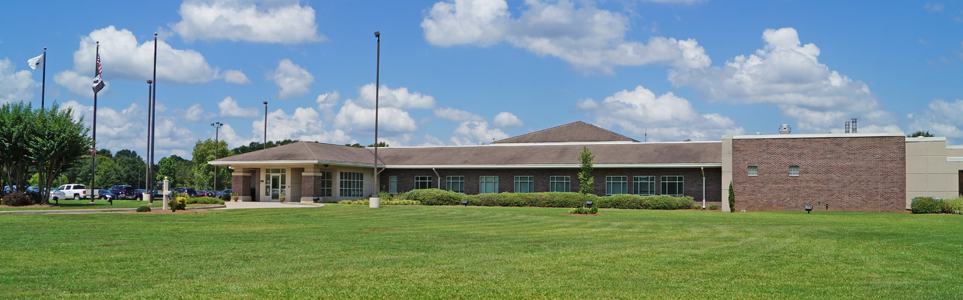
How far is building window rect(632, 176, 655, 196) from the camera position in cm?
3791

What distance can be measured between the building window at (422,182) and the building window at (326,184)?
5.50 meters

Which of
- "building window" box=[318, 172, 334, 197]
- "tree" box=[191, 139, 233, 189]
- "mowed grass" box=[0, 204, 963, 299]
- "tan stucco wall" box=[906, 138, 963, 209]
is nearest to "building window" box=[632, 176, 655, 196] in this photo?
"tan stucco wall" box=[906, 138, 963, 209]

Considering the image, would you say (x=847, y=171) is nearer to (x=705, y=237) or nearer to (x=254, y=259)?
(x=705, y=237)

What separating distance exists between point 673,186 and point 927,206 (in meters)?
11.8

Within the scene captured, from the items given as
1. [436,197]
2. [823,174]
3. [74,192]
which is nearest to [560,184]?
[436,197]

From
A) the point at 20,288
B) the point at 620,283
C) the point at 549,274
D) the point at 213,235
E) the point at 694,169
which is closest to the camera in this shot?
the point at 20,288

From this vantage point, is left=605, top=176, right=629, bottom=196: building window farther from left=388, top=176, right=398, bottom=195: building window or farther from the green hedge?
left=388, top=176, right=398, bottom=195: building window

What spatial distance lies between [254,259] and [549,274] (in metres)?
4.91

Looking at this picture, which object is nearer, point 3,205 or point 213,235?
point 213,235

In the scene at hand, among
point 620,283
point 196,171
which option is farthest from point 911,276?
point 196,171

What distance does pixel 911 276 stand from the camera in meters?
9.84

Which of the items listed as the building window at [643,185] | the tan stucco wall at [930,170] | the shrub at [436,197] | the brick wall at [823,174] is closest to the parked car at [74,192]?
the shrub at [436,197]

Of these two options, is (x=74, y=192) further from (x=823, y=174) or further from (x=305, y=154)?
(x=823, y=174)

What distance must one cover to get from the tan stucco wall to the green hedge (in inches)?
400
